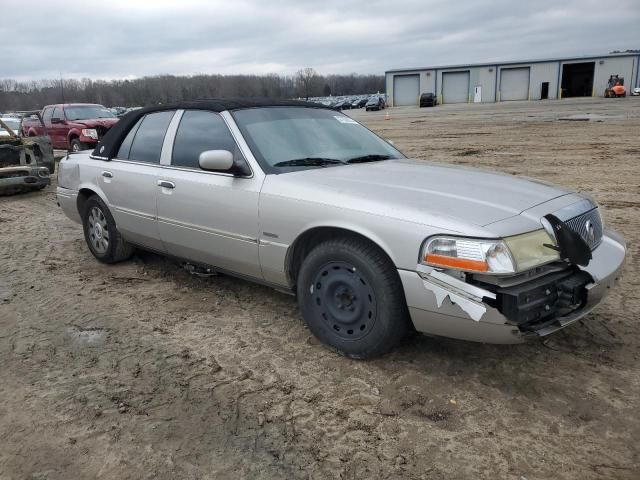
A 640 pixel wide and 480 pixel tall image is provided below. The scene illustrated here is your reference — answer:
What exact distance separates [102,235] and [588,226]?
4.41 m

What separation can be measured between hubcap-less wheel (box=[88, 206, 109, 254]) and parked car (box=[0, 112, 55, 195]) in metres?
5.34

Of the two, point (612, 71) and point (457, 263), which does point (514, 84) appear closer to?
point (612, 71)

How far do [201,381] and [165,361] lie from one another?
404 millimetres

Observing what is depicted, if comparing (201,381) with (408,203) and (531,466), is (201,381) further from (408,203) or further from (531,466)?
(531,466)

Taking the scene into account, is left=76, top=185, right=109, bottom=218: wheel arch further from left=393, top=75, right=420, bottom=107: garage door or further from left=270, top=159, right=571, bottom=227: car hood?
left=393, top=75, right=420, bottom=107: garage door

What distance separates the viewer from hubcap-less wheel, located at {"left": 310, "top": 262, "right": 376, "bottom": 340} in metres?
3.14

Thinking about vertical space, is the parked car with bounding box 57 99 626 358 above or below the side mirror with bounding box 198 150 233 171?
below

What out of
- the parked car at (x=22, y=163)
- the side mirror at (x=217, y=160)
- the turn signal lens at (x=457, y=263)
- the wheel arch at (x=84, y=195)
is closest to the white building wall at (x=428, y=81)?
the parked car at (x=22, y=163)

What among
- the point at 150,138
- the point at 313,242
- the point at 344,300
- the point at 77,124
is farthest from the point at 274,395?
the point at 77,124

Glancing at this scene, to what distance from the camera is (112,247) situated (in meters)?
5.23

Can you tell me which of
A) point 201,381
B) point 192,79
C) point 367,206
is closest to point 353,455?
point 201,381

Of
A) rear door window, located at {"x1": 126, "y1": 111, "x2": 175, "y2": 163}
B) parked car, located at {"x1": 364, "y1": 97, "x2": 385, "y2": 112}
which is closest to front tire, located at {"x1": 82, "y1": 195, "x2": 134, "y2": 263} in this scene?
rear door window, located at {"x1": 126, "y1": 111, "x2": 175, "y2": 163}

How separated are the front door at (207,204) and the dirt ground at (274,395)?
51 centimetres

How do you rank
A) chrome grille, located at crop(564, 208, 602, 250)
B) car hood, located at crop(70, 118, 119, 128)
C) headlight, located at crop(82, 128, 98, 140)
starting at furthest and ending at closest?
1. car hood, located at crop(70, 118, 119, 128)
2. headlight, located at crop(82, 128, 98, 140)
3. chrome grille, located at crop(564, 208, 602, 250)
